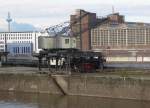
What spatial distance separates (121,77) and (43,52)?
24.0 meters

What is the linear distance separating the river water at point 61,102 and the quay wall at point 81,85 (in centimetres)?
98

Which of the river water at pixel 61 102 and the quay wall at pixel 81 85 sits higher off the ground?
the quay wall at pixel 81 85

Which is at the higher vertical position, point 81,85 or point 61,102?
point 81,85

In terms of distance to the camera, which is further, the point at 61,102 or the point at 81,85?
the point at 81,85

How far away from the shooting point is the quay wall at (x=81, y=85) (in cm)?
4850

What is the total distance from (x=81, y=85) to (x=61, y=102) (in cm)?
442

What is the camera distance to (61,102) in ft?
163

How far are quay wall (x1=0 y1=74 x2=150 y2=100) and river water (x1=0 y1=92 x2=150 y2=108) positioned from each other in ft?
3.22

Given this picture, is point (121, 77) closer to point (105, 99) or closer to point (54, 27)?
point (105, 99)

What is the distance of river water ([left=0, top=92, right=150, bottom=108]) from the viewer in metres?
46.0

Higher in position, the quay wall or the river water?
the quay wall

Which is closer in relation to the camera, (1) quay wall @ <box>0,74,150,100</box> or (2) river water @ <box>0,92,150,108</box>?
(2) river water @ <box>0,92,150,108</box>

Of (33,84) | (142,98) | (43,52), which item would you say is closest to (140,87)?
(142,98)

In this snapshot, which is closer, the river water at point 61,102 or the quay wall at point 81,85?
the river water at point 61,102
